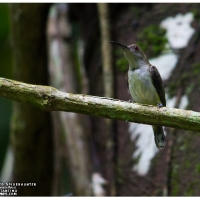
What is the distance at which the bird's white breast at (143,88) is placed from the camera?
15.4 feet

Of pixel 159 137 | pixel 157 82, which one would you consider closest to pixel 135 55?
pixel 157 82

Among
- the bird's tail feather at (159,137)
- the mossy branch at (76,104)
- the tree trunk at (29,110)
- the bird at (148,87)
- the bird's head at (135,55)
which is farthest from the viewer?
the tree trunk at (29,110)

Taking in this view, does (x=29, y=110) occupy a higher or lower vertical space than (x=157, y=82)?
higher

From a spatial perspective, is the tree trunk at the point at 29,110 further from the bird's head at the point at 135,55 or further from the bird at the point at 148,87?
the bird at the point at 148,87

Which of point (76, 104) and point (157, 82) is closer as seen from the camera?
point (76, 104)

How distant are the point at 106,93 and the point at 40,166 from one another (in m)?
1.94

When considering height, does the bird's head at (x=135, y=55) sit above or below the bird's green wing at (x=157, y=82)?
above

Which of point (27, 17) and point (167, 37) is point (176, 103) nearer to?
point (167, 37)

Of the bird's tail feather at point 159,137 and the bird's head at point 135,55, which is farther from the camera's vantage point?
the bird's head at point 135,55

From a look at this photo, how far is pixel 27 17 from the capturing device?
253 inches

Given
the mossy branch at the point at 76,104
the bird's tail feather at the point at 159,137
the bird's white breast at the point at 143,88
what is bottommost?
the mossy branch at the point at 76,104

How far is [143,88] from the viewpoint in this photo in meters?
4.68

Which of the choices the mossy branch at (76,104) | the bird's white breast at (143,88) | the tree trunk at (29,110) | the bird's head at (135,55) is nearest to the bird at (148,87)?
the bird's white breast at (143,88)

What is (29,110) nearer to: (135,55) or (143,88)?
(135,55)
